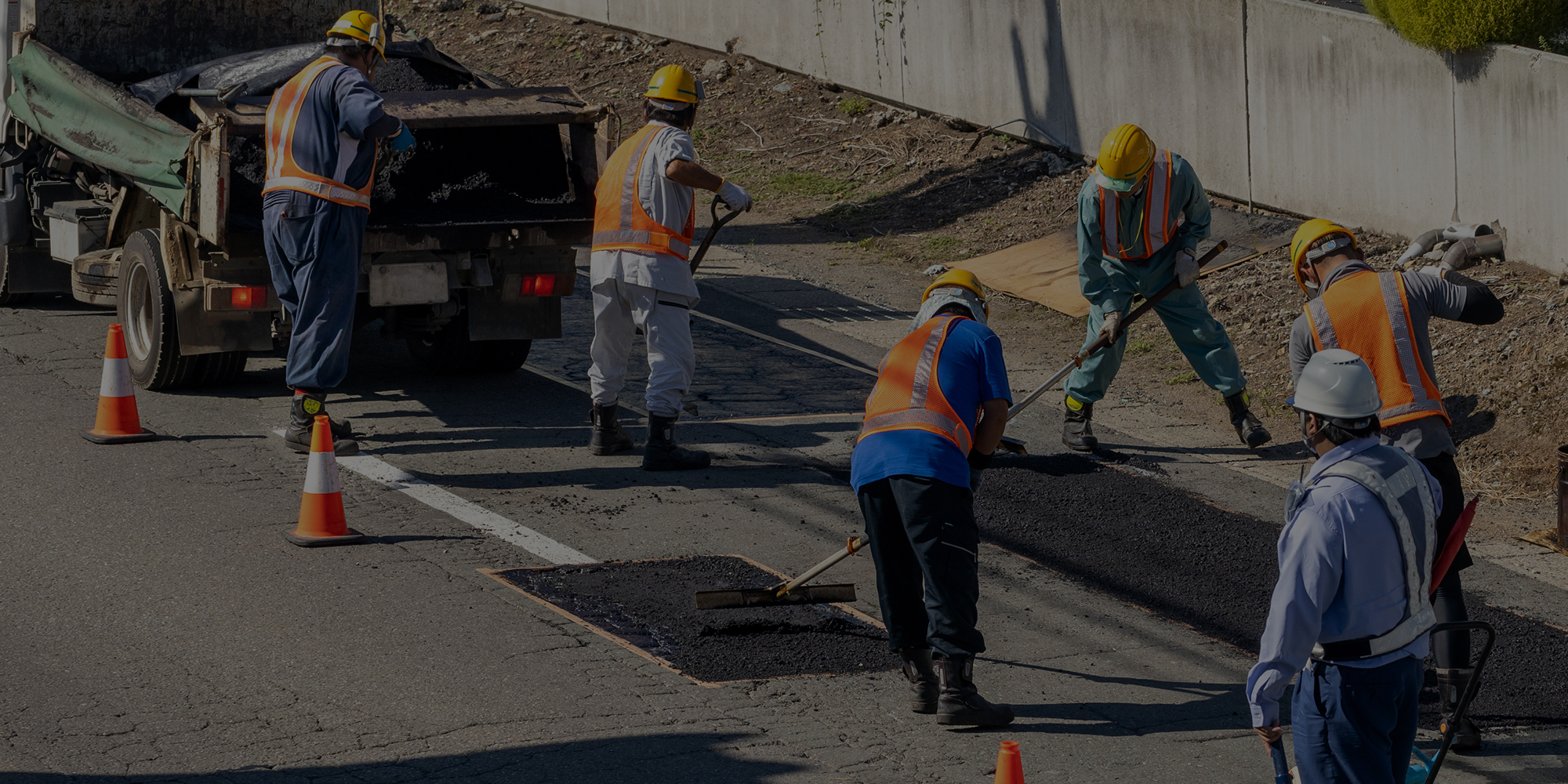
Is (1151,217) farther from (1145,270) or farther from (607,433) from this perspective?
(607,433)

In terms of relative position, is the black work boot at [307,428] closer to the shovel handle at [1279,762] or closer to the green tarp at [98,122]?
the green tarp at [98,122]

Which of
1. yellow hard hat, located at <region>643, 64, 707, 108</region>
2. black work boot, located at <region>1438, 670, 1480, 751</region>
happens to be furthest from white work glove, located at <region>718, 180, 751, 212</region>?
black work boot, located at <region>1438, 670, 1480, 751</region>

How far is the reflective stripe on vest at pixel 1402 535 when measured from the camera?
387 centimetres

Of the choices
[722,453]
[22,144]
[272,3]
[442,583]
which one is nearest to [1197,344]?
[722,453]

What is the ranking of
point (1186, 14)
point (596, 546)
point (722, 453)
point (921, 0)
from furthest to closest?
1. point (921, 0)
2. point (1186, 14)
3. point (722, 453)
4. point (596, 546)

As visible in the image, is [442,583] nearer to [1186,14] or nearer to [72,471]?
[72,471]

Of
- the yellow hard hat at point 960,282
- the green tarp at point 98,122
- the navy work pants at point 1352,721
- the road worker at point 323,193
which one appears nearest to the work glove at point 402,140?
the road worker at point 323,193

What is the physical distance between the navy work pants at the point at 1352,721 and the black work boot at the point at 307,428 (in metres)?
5.36

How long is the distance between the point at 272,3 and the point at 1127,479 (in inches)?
252

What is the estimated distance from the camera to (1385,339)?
18.3 ft

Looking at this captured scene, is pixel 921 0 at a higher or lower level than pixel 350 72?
higher

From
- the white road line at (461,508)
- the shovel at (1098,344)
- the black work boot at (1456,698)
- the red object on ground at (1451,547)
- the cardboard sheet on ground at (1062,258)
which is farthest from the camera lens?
the cardboard sheet on ground at (1062,258)

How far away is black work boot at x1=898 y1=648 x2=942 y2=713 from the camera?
548cm

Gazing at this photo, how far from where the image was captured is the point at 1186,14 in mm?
12891
